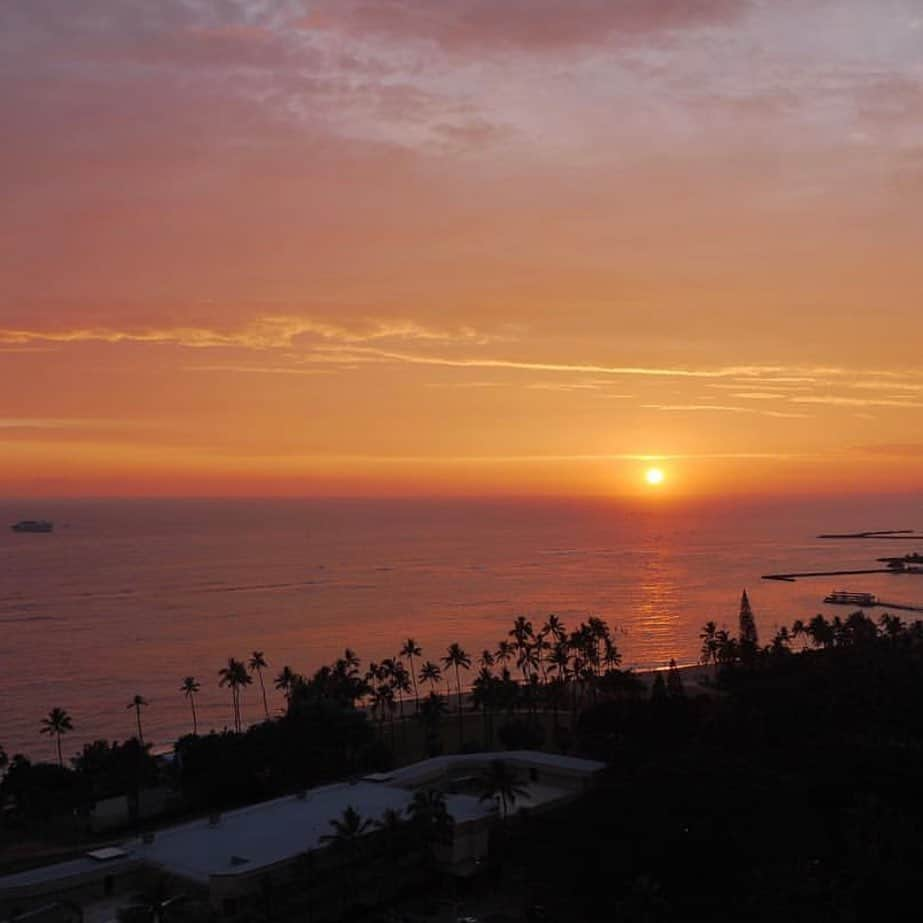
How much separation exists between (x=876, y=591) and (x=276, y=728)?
124 m

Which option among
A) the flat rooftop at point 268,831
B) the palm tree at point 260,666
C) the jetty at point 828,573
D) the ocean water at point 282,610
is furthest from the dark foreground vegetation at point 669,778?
the jetty at point 828,573

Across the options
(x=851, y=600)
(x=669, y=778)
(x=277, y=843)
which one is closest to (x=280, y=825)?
(x=277, y=843)

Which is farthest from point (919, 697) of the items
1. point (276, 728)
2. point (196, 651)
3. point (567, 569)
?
point (567, 569)

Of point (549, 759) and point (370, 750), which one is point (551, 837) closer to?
point (549, 759)

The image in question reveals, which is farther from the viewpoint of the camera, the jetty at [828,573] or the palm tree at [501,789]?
the jetty at [828,573]

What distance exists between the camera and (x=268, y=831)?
31.1 m

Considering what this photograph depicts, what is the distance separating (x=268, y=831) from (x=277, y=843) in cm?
150

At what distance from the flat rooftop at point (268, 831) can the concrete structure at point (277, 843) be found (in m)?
0.03

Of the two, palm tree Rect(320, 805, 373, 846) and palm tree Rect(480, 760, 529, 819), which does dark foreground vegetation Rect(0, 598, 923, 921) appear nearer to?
palm tree Rect(480, 760, 529, 819)

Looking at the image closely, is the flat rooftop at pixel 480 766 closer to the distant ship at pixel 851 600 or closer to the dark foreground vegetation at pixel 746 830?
the dark foreground vegetation at pixel 746 830

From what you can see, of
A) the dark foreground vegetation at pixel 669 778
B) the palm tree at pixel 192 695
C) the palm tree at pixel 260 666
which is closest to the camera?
the dark foreground vegetation at pixel 669 778

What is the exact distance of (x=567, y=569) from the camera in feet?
585

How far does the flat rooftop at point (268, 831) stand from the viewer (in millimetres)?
28297

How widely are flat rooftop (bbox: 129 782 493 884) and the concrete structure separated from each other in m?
0.03
